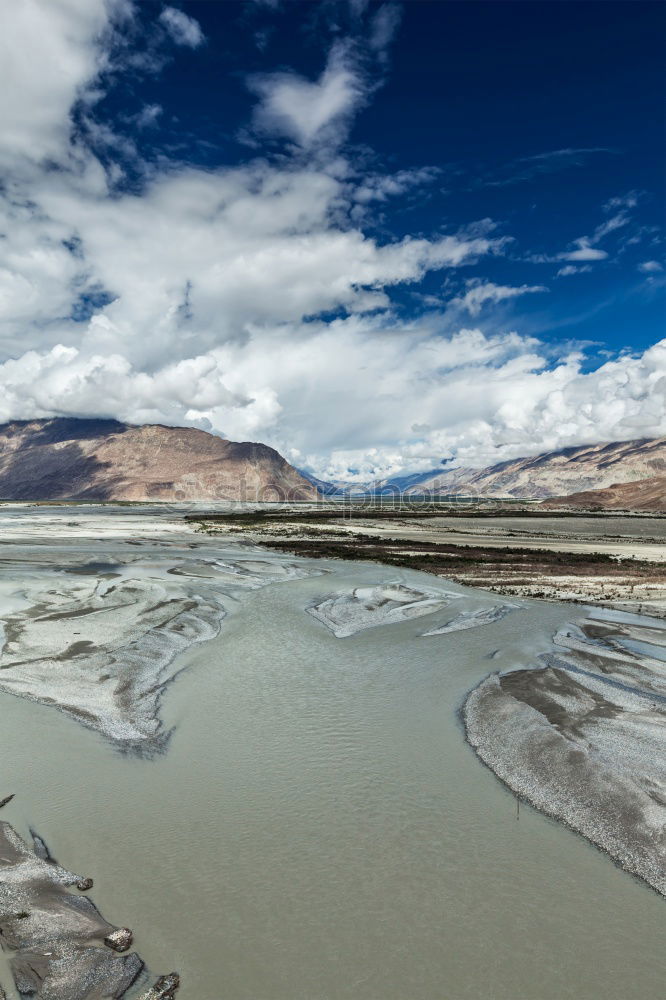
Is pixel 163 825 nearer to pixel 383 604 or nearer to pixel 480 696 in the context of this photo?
pixel 480 696

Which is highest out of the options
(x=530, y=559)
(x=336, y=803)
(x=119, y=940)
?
(x=530, y=559)

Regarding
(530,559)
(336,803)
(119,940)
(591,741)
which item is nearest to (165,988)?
(119,940)

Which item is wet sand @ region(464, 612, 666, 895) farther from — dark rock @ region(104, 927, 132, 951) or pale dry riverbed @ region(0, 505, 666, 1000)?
dark rock @ region(104, 927, 132, 951)

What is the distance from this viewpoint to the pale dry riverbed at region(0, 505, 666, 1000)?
6547 mm

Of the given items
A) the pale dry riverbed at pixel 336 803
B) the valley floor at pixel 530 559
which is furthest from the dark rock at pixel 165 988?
the valley floor at pixel 530 559

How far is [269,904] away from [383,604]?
20.7 m

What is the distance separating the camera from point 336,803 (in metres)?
9.74

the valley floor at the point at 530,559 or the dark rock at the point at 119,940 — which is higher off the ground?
the valley floor at the point at 530,559

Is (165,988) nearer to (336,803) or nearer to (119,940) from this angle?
(119,940)

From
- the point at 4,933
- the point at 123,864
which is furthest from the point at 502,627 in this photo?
the point at 4,933

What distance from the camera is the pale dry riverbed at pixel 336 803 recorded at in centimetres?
655

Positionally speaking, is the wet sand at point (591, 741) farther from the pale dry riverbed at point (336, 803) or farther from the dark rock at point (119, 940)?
the dark rock at point (119, 940)

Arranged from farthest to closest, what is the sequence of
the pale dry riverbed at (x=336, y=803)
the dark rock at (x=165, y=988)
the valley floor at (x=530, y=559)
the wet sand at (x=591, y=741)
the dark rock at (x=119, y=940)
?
the valley floor at (x=530, y=559) < the wet sand at (x=591, y=741) < the pale dry riverbed at (x=336, y=803) < the dark rock at (x=119, y=940) < the dark rock at (x=165, y=988)

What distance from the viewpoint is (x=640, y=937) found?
22.5 feet
